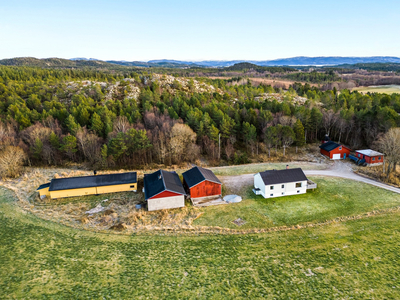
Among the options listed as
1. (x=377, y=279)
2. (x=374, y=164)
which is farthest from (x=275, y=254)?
(x=374, y=164)

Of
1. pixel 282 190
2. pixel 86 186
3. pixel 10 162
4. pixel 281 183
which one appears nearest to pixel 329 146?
pixel 282 190

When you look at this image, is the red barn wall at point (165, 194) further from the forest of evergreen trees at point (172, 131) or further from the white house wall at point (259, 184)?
the forest of evergreen trees at point (172, 131)

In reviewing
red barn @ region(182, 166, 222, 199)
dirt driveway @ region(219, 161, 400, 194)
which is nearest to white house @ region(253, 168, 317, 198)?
dirt driveway @ region(219, 161, 400, 194)

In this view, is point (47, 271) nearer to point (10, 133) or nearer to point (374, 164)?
point (10, 133)

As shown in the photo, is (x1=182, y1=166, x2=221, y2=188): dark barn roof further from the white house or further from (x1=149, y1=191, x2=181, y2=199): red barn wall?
the white house

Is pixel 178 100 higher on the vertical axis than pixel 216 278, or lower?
higher

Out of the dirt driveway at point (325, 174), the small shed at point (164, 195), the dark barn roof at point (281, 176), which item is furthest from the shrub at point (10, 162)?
the dark barn roof at point (281, 176)

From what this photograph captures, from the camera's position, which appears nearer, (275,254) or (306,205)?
(275,254)
